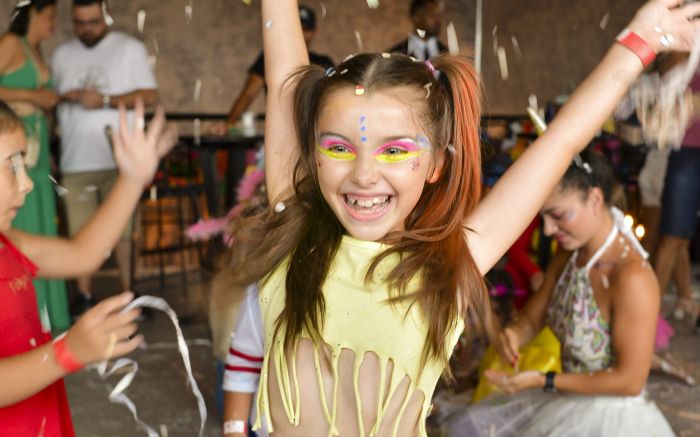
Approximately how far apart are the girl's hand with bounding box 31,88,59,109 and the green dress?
51mm

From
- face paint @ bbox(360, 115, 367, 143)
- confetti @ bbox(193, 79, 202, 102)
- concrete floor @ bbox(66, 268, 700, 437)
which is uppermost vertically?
face paint @ bbox(360, 115, 367, 143)

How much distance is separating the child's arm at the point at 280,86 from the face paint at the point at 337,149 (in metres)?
0.13

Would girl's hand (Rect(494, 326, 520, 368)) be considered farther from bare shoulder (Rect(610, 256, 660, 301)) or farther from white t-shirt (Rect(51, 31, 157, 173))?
white t-shirt (Rect(51, 31, 157, 173))

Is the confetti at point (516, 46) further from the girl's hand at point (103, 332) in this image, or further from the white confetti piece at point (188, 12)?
the girl's hand at point (103, 332)

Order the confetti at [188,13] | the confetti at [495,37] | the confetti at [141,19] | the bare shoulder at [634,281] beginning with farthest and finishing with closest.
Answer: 1. the confetti at [495,37]
2. the confetti at [188,13]
3. the confetti at [141,19]
4. the bare shoulder at [634,281]

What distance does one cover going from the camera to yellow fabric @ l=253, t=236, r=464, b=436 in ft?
3.28

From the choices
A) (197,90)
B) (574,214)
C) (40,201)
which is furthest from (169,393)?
(197,90)

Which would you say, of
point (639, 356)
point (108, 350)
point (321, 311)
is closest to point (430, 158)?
point (321, 311)

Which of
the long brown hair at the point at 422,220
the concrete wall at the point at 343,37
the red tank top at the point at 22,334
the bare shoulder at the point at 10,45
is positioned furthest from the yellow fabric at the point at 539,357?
the concrete wall at the point at 343,37

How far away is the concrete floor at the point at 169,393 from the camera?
7.78 feet

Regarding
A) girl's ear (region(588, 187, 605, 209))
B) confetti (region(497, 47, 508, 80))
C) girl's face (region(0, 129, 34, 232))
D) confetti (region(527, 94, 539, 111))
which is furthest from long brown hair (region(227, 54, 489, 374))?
confetti (region(497, 47, 508, 80))

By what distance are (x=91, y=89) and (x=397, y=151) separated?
2621 millimetres

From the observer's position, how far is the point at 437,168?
1.05m

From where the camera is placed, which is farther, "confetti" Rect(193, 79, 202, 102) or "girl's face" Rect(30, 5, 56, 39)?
"confetti" Rect(193, 79, 202, 102)
